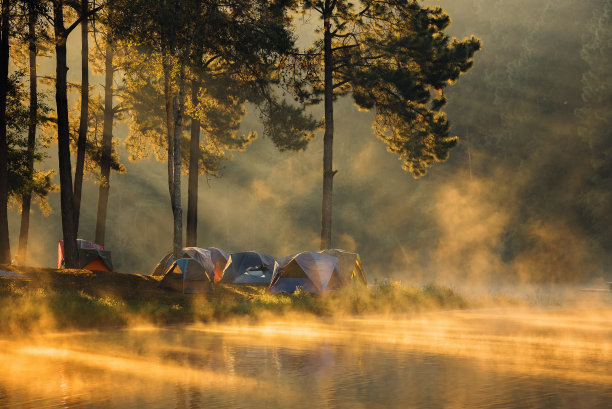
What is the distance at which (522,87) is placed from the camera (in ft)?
232

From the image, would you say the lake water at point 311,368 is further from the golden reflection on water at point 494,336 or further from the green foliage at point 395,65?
the green foliage at point 395,65

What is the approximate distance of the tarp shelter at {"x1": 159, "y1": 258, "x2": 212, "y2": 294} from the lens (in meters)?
28.2

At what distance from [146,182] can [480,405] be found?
128469mm

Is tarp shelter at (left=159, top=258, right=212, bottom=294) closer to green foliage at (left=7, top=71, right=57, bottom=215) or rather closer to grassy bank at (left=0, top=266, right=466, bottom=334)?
grassy bank at (left=0, top=266, right=466, bottom=334)

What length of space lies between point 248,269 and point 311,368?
2376 centimetres

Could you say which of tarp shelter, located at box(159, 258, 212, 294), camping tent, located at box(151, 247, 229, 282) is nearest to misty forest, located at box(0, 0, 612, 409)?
tarp shelter, located at box(159, 258, 212, 294)

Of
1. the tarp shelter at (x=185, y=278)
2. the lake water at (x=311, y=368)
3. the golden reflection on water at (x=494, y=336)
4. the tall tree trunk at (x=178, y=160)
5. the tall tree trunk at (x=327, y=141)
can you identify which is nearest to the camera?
the lake water at (x=311, y=368)

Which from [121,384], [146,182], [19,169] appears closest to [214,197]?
[146,182]

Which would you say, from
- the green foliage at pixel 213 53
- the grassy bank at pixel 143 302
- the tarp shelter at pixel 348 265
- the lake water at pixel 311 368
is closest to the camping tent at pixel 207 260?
the grassy bank at pixel 143 302

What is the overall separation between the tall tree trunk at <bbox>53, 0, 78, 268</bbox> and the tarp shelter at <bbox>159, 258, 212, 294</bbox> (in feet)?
11.5

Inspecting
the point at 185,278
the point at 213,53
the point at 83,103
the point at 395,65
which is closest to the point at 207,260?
the point at 185,278

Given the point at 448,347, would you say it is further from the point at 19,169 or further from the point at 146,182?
the point at 146,182

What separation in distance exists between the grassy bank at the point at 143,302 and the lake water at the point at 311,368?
6.11 feet

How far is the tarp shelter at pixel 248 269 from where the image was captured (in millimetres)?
35438
